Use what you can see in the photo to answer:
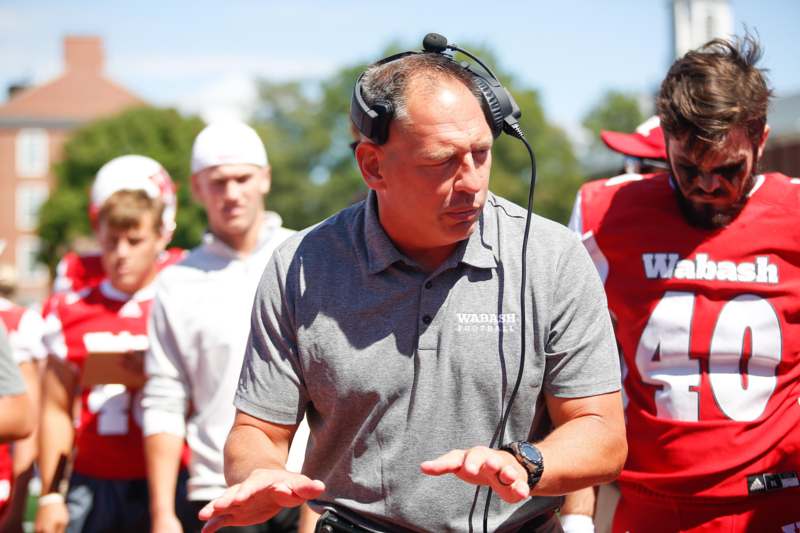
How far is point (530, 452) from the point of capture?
2305 mm

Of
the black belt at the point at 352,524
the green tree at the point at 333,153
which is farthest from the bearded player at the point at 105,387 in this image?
the green tree at the point at 333,153

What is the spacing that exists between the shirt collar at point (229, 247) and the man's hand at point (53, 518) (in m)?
1.39

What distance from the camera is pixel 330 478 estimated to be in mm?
2660

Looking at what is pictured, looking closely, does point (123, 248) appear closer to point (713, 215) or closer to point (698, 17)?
point (713, 215)

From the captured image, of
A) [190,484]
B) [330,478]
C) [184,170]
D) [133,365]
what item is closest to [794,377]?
[330,478]

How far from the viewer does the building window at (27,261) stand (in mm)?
81125

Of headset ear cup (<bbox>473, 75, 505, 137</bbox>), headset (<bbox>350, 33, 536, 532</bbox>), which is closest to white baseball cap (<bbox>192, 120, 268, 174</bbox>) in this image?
headset (<bbox>350, 33, 536, 532</bbox>)

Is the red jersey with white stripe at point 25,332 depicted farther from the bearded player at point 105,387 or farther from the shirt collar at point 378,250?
the shirt collar at point 378,250

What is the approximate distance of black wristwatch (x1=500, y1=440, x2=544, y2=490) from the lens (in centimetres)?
227

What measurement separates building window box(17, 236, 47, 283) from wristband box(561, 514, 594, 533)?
8243cm

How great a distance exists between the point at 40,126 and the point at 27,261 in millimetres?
10885

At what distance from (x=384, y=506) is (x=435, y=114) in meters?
0.98

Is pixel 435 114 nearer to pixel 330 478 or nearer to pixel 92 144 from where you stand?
pixel 330 478

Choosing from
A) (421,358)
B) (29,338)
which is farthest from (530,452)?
(29,338)
